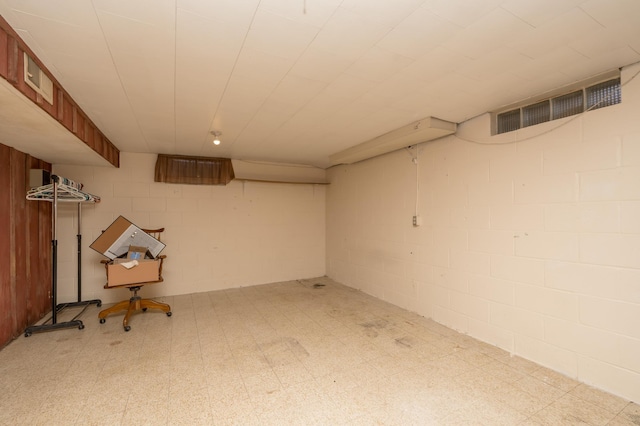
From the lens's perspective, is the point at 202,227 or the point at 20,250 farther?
the point at 202,227

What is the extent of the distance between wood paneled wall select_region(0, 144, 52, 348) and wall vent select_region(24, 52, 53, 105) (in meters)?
1.39

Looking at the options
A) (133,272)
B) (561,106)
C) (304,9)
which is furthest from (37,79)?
(561,106)

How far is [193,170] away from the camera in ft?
15.0

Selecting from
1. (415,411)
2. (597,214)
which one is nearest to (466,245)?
(597,214)

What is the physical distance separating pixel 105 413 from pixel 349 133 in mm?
3247

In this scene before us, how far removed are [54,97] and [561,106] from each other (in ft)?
12.7

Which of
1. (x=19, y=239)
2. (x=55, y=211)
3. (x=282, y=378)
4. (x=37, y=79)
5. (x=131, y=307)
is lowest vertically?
(x=282, y=378)

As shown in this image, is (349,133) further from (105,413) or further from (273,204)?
(105,413)

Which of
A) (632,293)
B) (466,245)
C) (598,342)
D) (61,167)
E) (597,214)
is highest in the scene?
(61,167)

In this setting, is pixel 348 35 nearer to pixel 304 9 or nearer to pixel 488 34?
pixel 304 9

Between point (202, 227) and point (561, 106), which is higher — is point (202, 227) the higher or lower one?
the lower one

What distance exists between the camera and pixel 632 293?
188cm

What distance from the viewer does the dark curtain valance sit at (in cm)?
436

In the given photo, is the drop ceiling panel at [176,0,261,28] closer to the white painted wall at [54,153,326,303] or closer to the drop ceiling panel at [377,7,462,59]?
the drop ceiling panel at [377,7,462,59]
